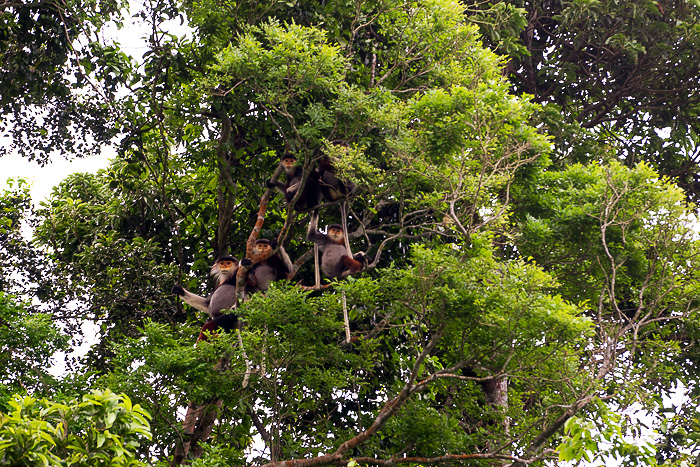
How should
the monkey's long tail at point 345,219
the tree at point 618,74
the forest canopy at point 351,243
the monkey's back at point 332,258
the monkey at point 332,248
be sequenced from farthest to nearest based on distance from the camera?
the tree at point 618,74
the monkey's back at point 332,258
the monkey at point 332,248
the monkey's long tail at point 345,219
the forest canopy at point 351,243

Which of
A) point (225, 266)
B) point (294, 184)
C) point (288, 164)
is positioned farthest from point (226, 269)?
point (288, 164)

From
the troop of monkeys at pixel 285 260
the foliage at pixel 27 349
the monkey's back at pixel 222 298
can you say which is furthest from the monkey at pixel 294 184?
the foliage at pixel 27 349

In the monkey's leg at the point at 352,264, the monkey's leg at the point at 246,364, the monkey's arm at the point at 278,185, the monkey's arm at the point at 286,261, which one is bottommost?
the monkey's leg at the point at 246,364

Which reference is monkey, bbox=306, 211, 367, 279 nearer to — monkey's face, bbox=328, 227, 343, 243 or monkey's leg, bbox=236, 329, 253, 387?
monkey's face, bbox=328, 227, 343, 243

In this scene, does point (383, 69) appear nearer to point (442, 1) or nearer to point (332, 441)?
point (442, 1)

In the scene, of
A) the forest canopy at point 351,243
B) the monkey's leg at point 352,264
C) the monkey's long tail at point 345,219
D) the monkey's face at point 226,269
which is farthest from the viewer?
the monkey's face at point 226,269

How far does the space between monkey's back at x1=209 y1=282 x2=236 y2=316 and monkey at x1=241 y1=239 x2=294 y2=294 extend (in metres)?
0.23

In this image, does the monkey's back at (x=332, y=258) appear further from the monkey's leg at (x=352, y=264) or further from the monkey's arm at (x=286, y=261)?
the monkey's arm at (x=286, y=261)

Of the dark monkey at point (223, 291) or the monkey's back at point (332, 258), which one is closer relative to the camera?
the monkey's back at point (332, 258)

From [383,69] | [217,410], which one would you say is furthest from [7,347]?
[383,69]

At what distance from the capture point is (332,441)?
7.56m

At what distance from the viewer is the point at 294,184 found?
8.23 metres

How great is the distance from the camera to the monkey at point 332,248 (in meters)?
7.82

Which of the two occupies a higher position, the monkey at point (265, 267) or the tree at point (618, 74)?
the tree at point (618, 74)
